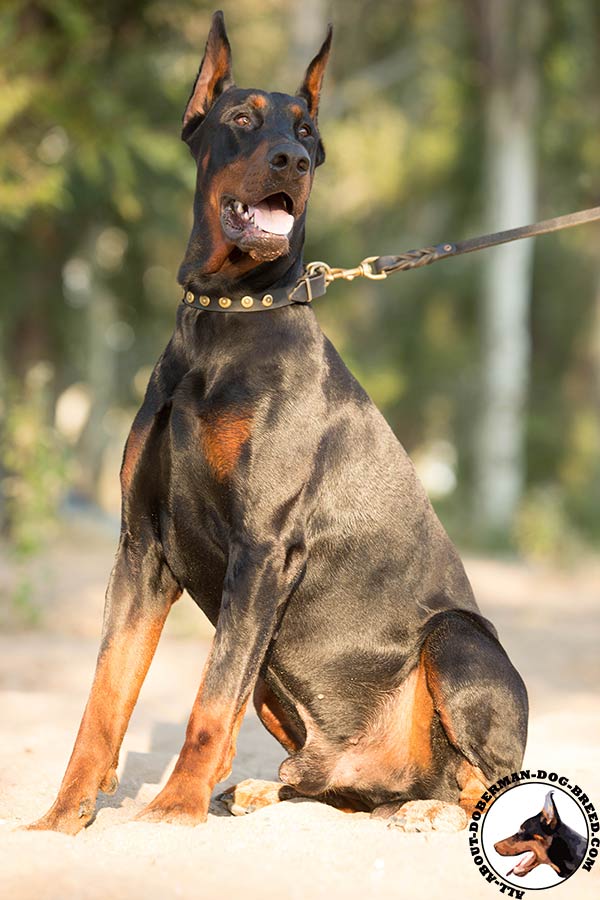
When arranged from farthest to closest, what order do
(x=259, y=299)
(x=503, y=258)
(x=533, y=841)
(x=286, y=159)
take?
(x=503, y=258) < (x=259, y=299) < (x=286, y=159) < (x=533, y=841)

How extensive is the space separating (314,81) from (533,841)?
2.71 metres

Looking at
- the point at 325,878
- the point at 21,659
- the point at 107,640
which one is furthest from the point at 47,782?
the point at 21,659

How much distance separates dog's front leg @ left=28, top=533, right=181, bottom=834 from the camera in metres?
3.64

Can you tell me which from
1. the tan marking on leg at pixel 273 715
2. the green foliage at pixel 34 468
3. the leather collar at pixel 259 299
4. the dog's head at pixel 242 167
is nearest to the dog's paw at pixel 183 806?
the tan marking on leg at pixel 273 715

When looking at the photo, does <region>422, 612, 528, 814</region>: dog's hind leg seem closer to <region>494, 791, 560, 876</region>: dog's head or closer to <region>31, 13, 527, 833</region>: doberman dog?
<region>31, 13, 527, 833</region>: doberman dog

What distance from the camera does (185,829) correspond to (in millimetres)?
3527

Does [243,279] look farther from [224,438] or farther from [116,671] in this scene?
[116,671]

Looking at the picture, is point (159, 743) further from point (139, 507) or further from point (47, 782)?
point (139, 507)

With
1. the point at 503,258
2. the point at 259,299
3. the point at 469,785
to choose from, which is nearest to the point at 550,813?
the point at 469,785

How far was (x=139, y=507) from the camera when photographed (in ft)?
12.8

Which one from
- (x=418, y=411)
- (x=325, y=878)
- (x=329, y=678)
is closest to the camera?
(x=325, y=878)

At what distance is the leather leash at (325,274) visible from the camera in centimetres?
391

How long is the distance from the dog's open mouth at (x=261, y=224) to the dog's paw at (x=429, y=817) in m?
1.86

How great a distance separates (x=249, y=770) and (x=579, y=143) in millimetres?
17202
